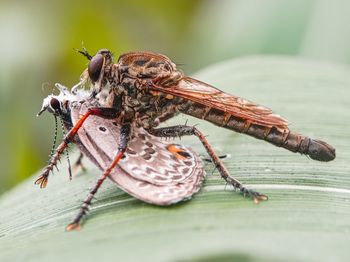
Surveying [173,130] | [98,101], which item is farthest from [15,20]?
[173,130]

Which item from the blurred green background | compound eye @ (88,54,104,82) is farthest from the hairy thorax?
the blurred green background

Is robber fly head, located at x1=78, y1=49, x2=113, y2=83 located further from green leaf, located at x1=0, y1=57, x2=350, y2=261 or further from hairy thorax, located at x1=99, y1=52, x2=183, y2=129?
green leaf, located at x1=0, y1=57, x2=350, y2=261

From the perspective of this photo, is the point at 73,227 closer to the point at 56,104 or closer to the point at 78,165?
the point at 56,104

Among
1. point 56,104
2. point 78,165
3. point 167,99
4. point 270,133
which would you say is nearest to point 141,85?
point 167,99

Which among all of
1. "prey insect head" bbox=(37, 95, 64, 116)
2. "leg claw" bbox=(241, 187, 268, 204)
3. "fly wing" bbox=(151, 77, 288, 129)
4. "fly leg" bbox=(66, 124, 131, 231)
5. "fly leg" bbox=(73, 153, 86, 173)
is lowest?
"fly leg" bbox=(73, 153, 86, 173)

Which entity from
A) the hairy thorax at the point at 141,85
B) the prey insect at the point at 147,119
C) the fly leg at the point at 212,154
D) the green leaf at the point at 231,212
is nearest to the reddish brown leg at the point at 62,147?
the prey insect at the point at 147,119

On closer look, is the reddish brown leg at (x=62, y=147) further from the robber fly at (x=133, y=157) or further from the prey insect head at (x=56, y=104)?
the prey insect head at (x=56, y=104)
